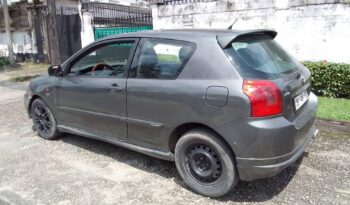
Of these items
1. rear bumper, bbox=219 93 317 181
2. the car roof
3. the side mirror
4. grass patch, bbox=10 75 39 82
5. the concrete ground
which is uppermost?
the car roof

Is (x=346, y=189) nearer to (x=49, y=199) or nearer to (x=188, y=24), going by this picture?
(x=49, y=199)

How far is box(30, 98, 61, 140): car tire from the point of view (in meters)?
4.95

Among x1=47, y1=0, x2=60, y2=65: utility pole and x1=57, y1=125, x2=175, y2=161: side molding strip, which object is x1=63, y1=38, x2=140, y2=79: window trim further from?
x1=47, y1=0, x2=60, y2=65: utility pole

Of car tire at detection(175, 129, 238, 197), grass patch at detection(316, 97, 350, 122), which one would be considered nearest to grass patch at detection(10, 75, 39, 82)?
grass patch at detection(316, 97, 350, 122)

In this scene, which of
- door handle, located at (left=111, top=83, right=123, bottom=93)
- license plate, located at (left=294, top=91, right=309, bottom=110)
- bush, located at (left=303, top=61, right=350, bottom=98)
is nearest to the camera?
license plate, located at (left=294, top=91, right=309, bottom=110)

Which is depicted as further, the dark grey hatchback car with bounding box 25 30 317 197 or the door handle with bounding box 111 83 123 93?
the door handle with bounding box 111 83 123 93

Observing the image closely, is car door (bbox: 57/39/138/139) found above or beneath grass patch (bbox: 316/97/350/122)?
above

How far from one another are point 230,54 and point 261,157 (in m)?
0.98

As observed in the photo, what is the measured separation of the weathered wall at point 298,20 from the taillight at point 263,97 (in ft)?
16.1

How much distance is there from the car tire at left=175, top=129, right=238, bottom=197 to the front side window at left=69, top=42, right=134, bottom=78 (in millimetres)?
1165

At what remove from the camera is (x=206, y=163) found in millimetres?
3326

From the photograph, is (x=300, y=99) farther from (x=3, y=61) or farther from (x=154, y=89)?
(x=3, y=61)

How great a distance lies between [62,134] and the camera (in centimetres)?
521

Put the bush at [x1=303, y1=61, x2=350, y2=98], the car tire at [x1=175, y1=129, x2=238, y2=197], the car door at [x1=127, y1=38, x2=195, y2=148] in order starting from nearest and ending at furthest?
the car tire at [x1=175, y1=129, x2=238, y2=197] → the car door at [x1=127, y1=38, x2=195, y2=148] → the bush at [x1=303, y1=61, x2=350, y2=98]
